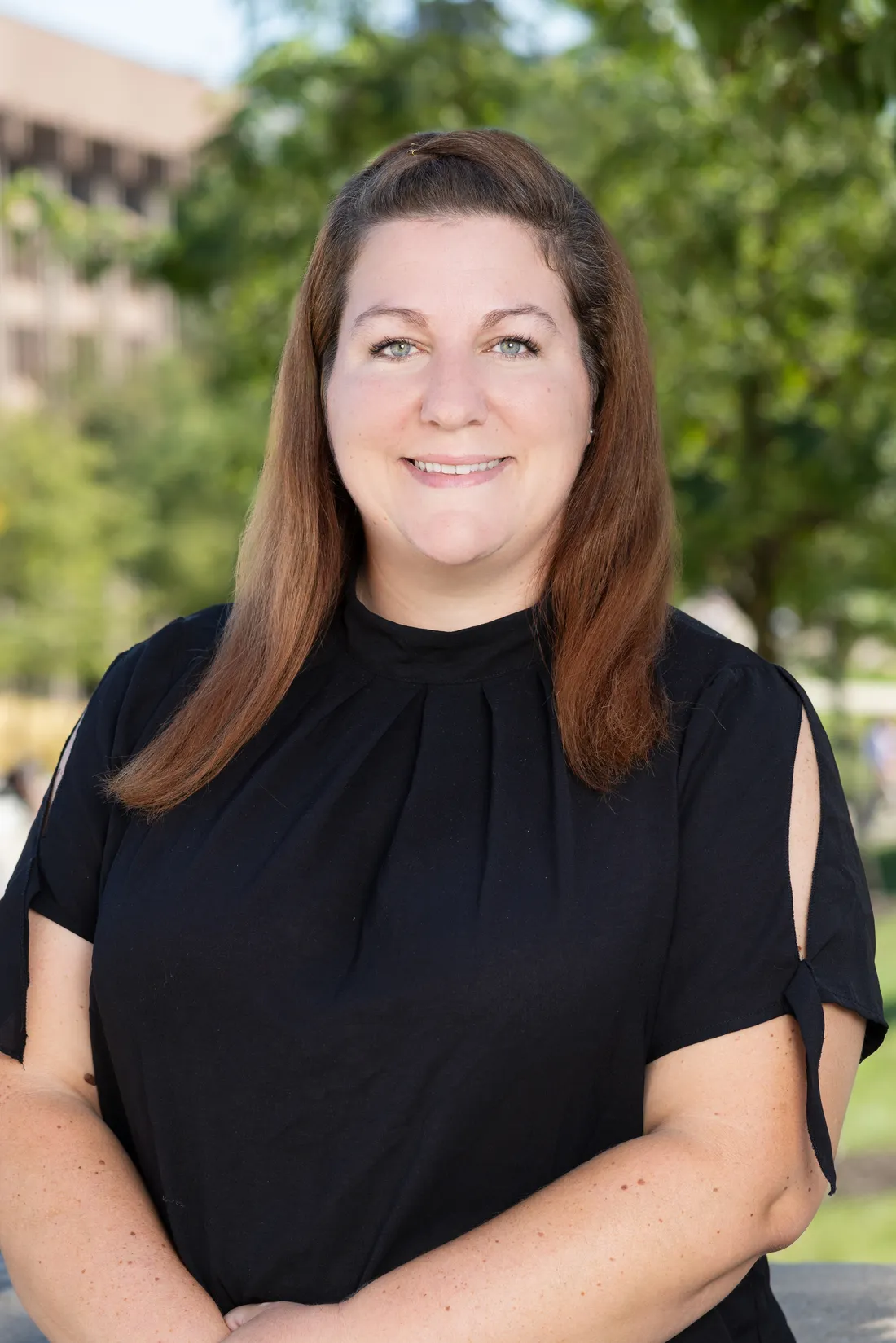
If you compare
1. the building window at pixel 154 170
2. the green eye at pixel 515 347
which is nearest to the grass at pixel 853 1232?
the green eye at pixel 515 347

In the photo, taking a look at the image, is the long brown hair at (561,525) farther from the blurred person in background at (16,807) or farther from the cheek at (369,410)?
the blurred person in background at (16,807)

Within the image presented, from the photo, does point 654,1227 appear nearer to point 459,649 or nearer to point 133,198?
point 459,649

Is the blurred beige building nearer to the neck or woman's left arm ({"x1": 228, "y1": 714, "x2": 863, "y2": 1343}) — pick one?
the neck

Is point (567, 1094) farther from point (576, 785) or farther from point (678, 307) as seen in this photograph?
point (678, 307)

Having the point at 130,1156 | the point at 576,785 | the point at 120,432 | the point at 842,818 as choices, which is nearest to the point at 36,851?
the point at 130,1156

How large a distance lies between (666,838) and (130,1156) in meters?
0.83

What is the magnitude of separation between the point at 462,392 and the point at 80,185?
215 ft

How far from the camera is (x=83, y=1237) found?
6.68 feet

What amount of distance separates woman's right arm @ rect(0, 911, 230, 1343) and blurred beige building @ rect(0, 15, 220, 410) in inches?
2057

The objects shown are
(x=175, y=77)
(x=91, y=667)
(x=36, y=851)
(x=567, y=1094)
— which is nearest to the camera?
(x=567, y=1094)

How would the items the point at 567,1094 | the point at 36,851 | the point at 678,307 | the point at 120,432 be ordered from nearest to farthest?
the point at 567,1094
the point at 36,851
the point at 678,307
the point at 120,432

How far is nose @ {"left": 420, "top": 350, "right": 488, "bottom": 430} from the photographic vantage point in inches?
83.0

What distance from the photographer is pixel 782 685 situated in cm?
212

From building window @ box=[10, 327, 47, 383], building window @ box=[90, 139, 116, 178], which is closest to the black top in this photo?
building window @ box=[10, 327, 47, 383]
